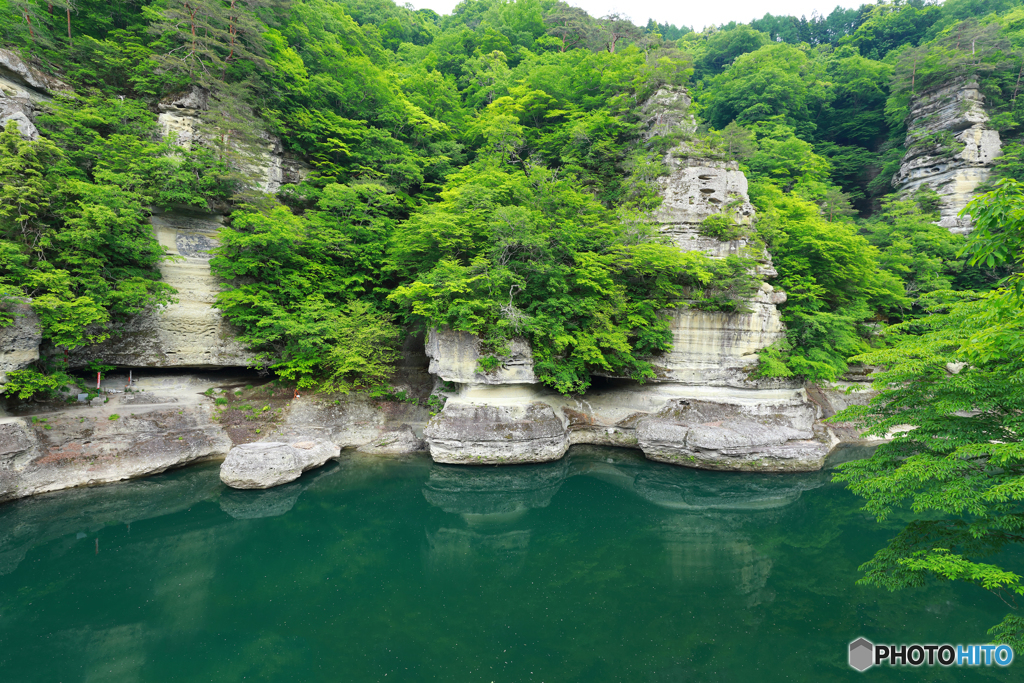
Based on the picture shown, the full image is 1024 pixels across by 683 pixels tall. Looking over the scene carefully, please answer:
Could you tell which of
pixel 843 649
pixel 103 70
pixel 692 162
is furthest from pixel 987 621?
pixel 103 70

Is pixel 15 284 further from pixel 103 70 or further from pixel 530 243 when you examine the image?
pixel 530 243

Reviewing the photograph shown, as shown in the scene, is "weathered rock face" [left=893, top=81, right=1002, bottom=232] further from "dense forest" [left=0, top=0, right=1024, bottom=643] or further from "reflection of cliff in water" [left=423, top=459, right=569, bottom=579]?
"reflection of cliff in water" [left=423, top=459, right=569, bottom=579]

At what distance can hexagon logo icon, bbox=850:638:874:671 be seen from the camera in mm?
5742

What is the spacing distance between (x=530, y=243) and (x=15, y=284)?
1352 cm

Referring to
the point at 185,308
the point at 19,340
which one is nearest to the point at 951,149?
the point at 185,308

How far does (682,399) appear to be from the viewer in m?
13.9

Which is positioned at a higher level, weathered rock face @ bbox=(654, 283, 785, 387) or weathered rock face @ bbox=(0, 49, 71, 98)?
weathered rock face @ bbox=(0, 49, 71, 98)

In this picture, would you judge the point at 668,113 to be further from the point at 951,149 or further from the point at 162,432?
the point at 162,432

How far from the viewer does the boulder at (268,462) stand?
10.6 meters

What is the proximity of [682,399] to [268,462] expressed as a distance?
13.3m

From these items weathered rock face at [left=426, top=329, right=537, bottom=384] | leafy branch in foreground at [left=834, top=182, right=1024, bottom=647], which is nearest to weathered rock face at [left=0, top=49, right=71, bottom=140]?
weathered rock face at [left=426, top=329, right=537, bottom=384]

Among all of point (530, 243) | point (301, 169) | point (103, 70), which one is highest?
point (103, 70)

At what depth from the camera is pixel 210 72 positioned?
14844mm

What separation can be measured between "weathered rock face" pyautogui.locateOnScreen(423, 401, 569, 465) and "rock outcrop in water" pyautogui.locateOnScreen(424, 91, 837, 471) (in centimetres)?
3
